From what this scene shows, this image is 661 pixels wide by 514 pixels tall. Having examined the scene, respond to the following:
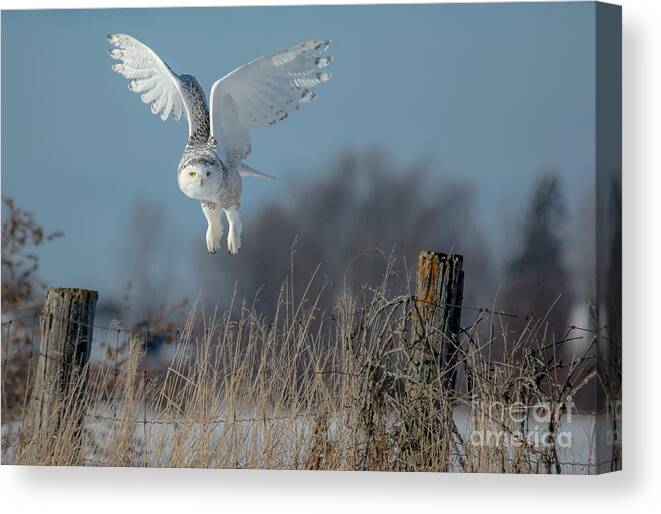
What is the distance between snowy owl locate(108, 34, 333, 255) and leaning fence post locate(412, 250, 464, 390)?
1.13 meters

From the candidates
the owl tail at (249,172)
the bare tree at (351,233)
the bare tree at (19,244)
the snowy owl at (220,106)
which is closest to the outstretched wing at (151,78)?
the snowy owl at (220,106)

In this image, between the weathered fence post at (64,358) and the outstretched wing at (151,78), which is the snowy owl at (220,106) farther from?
the weathered fence post at (64,358)

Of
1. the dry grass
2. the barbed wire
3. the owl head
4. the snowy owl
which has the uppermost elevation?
the snowy owl

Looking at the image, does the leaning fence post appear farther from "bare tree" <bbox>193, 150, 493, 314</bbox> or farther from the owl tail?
the owl tail

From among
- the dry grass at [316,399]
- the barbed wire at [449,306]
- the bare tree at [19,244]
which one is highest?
the bare tree at [19,244]

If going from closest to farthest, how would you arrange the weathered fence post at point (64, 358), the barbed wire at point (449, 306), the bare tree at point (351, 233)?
the barbed wire at point (449, 306)
the bare tree at point (351, 233)
the weathered fence post at point (64, 358)

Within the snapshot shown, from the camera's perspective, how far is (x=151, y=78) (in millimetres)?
8000

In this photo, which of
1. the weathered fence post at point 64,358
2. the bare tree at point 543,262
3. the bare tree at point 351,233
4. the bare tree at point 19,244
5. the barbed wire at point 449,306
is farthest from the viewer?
the bare tree at point 19,244

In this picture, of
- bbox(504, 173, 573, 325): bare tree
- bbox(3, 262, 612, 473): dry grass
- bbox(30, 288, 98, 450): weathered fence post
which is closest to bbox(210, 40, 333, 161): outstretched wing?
bbox(3, 262, 612, 473): dry grass

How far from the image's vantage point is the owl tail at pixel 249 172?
7.93 meters

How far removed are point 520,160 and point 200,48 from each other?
5.96 feet

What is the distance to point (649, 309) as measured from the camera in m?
7.50

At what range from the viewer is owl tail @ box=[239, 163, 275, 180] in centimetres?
793

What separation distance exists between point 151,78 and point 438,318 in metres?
2.06
